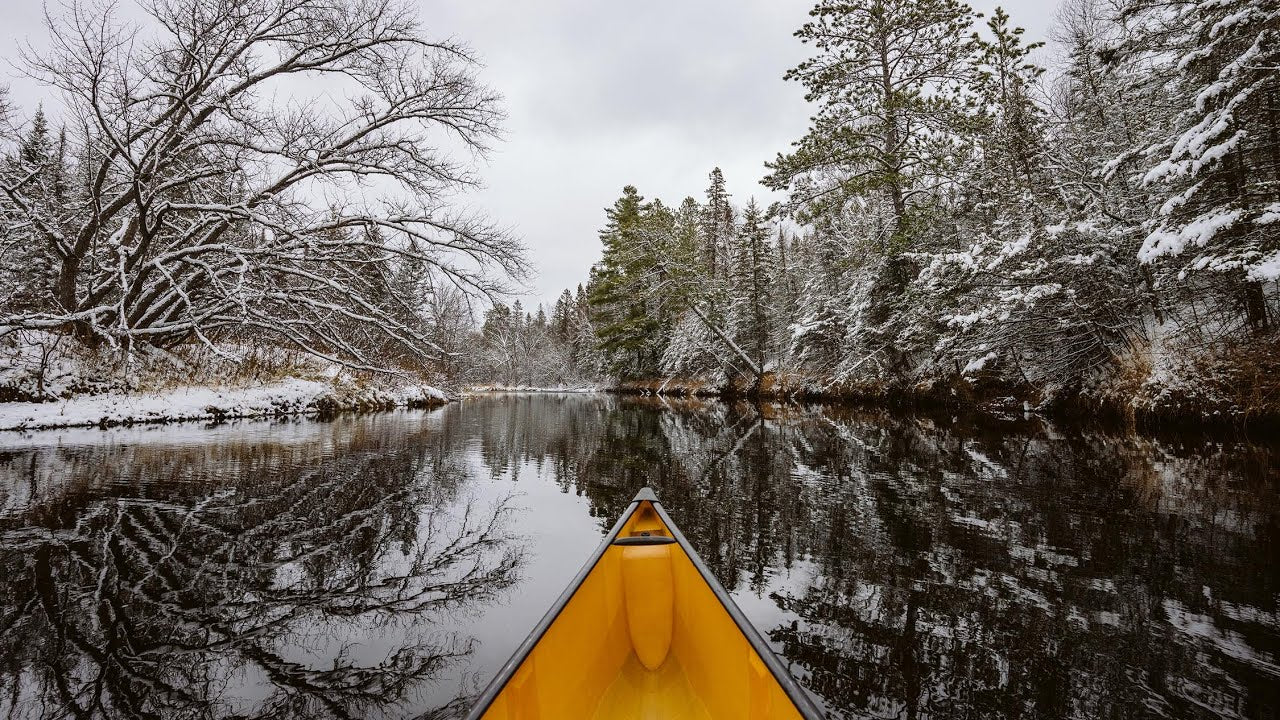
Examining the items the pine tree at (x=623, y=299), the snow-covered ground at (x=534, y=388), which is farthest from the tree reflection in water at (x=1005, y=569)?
the snow-covered ground at (x=534, y=388)

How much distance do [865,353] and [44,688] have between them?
19979mm

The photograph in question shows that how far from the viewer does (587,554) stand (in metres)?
4.72

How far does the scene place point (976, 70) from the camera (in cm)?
1389

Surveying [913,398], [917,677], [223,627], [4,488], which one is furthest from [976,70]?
[4,488]

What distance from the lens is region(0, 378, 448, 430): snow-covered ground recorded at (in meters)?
10.6

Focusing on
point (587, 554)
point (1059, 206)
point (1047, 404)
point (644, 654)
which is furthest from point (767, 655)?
point (1047, 404)

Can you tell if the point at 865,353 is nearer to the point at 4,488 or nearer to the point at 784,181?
the point at 784,181

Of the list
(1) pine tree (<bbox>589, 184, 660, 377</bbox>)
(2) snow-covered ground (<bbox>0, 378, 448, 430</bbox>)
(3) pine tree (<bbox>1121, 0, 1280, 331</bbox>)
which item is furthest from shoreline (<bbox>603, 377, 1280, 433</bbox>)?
(2) snow-covered ground (<bbox>0, 378, 448, 430</bbox>)

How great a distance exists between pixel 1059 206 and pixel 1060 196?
1.54 ft

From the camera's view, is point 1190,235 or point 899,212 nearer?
point 1190,235

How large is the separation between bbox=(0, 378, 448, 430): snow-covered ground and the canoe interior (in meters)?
14.3

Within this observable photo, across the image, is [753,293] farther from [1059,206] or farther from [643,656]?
[643,656]

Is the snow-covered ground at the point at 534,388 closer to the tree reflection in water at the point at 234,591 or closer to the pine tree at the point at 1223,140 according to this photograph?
the pine tree at the point at 1223,140

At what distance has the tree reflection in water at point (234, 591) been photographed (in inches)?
97.9
